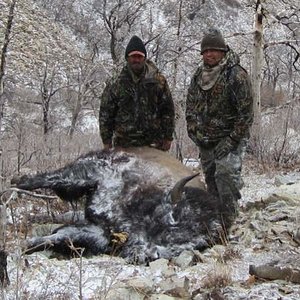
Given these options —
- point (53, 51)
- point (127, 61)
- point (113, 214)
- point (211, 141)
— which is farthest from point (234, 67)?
point (53, 51)

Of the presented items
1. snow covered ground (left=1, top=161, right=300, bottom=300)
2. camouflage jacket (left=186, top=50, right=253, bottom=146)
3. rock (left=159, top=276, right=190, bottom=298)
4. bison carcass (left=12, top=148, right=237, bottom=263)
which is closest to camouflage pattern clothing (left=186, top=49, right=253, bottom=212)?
camouflage jacket (left=186, top=50, right=253, bottom=146)

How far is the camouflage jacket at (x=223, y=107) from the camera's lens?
5324 millimetres

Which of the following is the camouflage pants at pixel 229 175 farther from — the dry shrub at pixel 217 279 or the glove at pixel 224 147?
the dry shrub at pixel 217 279

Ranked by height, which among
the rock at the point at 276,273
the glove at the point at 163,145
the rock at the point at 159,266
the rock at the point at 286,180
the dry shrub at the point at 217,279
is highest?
the glove at the point at 163,145

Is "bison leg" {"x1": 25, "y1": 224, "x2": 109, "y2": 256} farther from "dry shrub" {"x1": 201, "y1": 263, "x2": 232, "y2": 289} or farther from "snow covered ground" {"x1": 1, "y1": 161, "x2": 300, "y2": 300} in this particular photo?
"dry shrub" {"x1": 201, "y1": 263, "x2": 232, "y2": 289}

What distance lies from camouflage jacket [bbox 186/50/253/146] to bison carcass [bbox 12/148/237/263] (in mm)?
509

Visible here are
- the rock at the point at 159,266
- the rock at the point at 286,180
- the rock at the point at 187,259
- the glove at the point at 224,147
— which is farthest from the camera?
the rock at the point at 286,180

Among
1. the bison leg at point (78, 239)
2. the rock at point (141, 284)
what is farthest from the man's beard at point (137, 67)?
the rock at point (141, 284)

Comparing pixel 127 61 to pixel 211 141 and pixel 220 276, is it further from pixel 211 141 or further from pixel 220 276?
pixel 220 276

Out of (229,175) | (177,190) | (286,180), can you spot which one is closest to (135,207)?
(177,190)

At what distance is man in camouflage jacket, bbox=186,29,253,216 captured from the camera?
17.5ft

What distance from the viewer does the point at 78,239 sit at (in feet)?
17.0

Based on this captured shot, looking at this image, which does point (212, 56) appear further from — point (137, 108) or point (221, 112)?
point (137, 108)

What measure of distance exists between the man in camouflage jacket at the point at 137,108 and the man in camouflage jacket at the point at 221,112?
1.91ft
